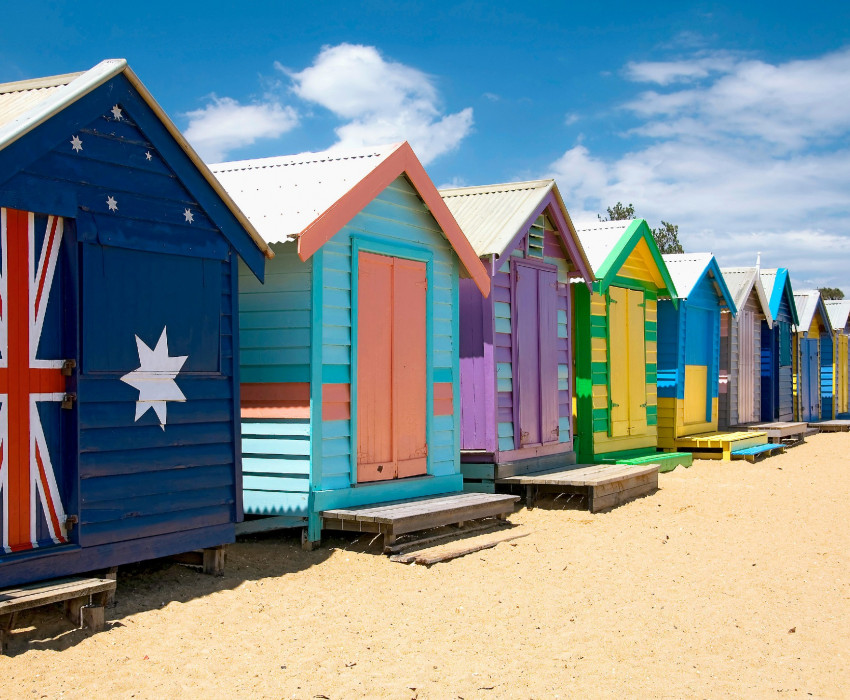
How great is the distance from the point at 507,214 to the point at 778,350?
43.6 ft

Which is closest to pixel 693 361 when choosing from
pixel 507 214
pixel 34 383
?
pixel 507 214

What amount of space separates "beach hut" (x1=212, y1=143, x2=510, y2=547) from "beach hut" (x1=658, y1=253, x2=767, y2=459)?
296 inches

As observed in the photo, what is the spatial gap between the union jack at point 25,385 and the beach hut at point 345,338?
2.44 meters

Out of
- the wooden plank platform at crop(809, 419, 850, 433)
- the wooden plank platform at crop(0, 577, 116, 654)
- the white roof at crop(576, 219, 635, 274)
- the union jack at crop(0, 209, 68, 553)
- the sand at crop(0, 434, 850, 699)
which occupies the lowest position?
the sand at crop(0, 434, 850, 699)

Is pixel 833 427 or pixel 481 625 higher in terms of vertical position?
pixel 833 427

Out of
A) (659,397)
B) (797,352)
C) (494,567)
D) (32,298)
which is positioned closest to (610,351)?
(659,397)

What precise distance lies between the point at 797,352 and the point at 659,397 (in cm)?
1015

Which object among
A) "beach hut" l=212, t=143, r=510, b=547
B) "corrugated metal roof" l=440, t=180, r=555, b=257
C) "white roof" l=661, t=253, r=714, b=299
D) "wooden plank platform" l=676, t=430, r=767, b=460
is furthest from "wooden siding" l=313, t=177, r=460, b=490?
"wooden plank platform" l=676, t=430, r=767, b=460

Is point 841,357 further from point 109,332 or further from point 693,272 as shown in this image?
point 109,332

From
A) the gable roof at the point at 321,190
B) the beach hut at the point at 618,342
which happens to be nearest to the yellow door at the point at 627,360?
the beach hut at the point at 618,342

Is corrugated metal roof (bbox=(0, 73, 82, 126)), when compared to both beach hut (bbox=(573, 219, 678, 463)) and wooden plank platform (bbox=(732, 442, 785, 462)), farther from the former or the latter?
wooden plank platform (bbox=(732, 442, 785, 462))

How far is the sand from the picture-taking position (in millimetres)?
5137

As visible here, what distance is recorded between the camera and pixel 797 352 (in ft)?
82.1

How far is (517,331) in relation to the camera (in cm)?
1161
